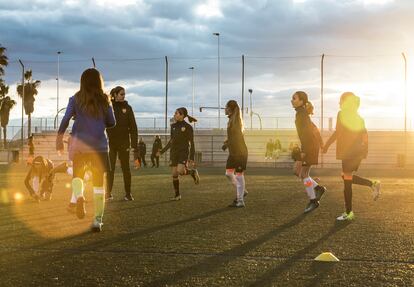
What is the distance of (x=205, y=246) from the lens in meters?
6.10

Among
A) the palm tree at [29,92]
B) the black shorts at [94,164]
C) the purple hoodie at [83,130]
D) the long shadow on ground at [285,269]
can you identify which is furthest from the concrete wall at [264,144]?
the long shadow on ground at [285,269]

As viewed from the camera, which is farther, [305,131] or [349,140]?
[305,131]

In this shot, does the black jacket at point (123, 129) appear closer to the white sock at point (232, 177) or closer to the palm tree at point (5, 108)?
the white sock at point (232, 177)

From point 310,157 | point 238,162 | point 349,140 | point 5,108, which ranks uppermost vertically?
point 5,108

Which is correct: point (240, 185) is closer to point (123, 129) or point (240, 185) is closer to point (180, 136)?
point (180, 136)

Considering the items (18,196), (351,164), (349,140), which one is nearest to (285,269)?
(351,164)

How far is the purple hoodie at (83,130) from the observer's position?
6770mm

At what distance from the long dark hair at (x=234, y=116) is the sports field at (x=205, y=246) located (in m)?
1.44

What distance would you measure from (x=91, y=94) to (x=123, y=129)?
14.0 ft

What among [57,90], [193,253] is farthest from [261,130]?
[193,253]

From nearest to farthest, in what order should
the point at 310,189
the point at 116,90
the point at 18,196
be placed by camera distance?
→ the point at 310,189 < the point at 116,90 < the point at 18,196

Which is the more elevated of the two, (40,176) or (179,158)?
(179,158)

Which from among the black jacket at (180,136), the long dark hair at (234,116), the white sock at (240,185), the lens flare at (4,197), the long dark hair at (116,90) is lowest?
the lens flare at (4,197)

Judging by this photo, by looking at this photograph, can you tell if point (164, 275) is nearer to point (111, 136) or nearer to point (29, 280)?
point (29, 280)
